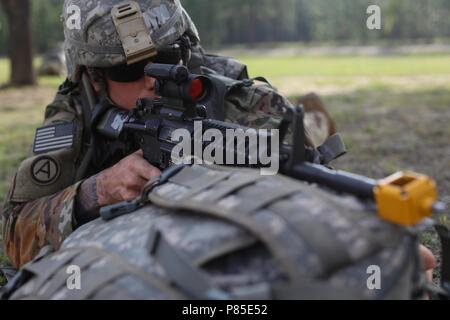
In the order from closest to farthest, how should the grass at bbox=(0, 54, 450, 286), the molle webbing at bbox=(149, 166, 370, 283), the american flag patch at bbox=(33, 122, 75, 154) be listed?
the molle webbing at bbox=(149, 166, 370, 283), the american flag patch at bbox=(33, 122, 75, 154), the grass at bbox=(0, 54, 450, 286)

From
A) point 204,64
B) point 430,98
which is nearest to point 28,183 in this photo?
point 204,64

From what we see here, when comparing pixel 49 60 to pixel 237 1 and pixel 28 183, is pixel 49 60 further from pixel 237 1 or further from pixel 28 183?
pixel 237 1

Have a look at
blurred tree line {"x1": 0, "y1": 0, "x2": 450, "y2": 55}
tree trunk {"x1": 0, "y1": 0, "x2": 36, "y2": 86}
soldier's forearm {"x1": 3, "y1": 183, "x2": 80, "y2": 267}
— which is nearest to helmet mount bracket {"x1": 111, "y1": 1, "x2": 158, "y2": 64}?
soldier's forearm {"x1": 3, "y1": 183, "x2": 80, "y2": 267}

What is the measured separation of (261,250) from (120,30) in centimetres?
157

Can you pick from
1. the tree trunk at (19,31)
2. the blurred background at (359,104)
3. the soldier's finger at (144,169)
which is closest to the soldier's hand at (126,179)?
the soldier's finger at (144,169)

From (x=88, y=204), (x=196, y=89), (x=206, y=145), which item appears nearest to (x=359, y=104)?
(x=88, y=204)

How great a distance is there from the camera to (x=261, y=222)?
1.45 m

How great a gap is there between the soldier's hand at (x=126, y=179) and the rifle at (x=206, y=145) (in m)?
0.07

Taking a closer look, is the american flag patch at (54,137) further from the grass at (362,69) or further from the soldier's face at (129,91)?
the grass at (362,69)

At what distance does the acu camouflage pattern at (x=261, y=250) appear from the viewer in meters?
1.39

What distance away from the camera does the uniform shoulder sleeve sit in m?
2.86

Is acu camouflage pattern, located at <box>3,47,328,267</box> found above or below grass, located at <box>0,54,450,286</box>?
above

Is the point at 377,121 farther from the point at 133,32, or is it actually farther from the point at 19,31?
the point at 19,31

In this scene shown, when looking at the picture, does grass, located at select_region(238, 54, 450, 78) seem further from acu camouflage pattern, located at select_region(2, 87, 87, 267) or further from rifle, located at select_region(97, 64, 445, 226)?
rifle, located at select_region(97, 64, 445, 226)
